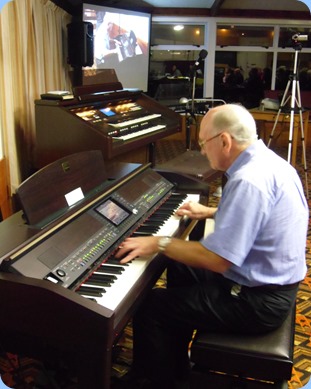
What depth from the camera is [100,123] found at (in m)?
3.61

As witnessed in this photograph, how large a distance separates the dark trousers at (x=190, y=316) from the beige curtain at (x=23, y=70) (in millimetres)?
1689

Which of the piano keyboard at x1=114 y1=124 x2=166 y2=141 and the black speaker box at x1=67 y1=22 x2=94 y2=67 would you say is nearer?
the piano keyboard at x1=114 y1=124 x2=166 y2=141

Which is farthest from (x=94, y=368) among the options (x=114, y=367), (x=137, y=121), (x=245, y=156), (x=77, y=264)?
(x=137, y=121)

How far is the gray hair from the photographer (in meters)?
1.65

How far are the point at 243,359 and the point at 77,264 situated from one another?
2.06 ft

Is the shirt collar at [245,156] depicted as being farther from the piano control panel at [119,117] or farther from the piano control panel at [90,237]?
the piano control panel at [119,117]

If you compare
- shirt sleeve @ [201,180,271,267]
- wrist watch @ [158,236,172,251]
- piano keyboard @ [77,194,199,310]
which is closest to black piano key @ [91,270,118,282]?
piano keyboard @ [77,194,199,310]

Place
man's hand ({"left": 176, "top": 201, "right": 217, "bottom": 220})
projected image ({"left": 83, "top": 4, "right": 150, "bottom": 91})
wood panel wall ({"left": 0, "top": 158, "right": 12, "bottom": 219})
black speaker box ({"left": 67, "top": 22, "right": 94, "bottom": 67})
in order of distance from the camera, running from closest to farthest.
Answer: man's hand ({"left": 176, "top": 201, "right": 217, "bottom": 220}) < wood panel wall ({"left": 0, "top": 158, "right": 12, "bottom": 219}) < black speaker box ({"left": 67, "top": 22, "right": 94, "bottom": 67}) < projected image ({"left": 83, "top": 4, "right": 150, "bottom": 91})

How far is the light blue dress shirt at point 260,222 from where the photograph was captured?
4.99ft

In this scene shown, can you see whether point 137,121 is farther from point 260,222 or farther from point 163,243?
point 260,222

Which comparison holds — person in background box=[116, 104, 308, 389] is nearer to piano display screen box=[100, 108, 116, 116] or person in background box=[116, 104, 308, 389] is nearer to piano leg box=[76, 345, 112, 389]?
piano leg box=[76, 345, 112, 389]

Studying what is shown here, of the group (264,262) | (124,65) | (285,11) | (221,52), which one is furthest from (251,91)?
(264,262)

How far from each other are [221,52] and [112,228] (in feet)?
23.2

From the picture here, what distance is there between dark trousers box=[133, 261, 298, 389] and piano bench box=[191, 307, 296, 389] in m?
0.05
